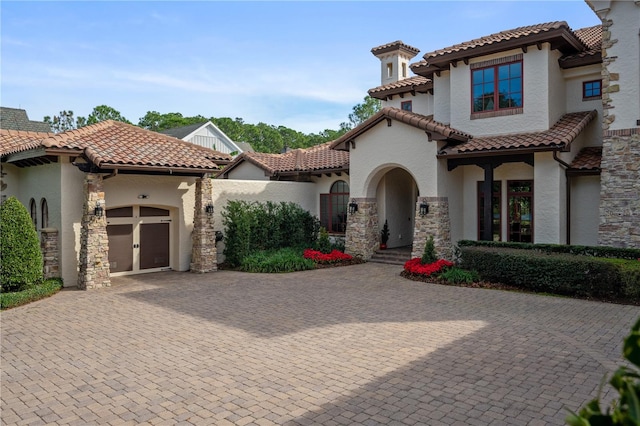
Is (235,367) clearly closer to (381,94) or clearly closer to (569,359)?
(569,359)

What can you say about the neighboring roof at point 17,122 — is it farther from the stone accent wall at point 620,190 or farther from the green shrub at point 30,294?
the stone accent wall at point 620,190

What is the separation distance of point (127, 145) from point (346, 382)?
11707 mm

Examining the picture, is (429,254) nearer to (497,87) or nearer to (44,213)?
(497,87)

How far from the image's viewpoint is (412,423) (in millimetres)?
5000

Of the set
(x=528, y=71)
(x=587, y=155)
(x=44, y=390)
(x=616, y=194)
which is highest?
(x=528, y=71)

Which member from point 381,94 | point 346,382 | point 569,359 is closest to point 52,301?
point 346,382

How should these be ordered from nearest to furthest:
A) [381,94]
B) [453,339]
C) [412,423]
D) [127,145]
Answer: [412,423], [453,339], [127,145], [381,94]

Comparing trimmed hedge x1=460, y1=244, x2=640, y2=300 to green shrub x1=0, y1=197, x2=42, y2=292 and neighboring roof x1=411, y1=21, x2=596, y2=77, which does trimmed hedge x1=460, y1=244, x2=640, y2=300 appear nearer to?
neighboring roof x1=411, y1=21, x2=596, y2=77

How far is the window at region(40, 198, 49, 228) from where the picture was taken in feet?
47.6

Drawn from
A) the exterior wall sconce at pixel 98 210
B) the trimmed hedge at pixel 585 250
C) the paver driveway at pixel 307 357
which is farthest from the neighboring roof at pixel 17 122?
the trimmed hedge at pixel 585 250

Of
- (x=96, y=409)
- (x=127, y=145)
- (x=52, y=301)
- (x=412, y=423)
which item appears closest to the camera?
(x=412, y=423)

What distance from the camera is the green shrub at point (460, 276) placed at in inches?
524

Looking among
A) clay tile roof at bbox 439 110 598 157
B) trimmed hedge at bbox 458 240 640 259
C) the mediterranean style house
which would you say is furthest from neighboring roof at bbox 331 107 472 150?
trimmed hedge at bbox 458 240 640 259

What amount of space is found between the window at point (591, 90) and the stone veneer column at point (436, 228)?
5.98 metres
